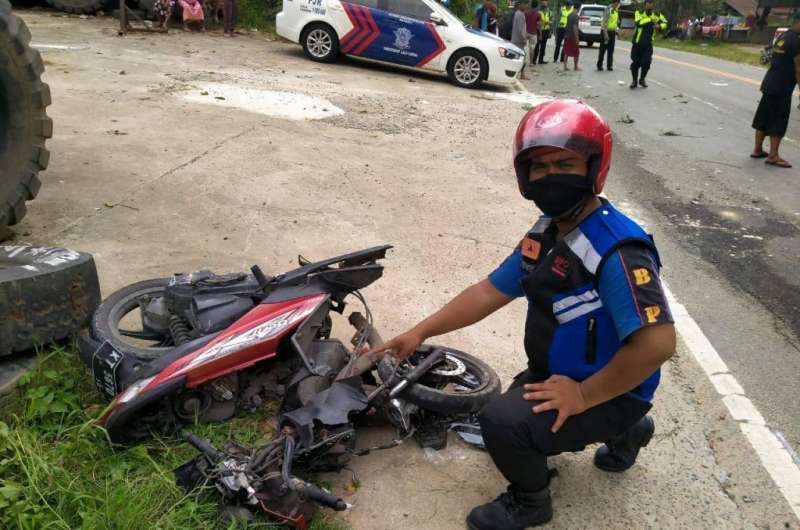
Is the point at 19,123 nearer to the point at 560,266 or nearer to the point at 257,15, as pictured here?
the point at 560,266

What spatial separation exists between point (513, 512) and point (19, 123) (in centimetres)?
377

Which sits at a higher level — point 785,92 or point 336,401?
point 785,92

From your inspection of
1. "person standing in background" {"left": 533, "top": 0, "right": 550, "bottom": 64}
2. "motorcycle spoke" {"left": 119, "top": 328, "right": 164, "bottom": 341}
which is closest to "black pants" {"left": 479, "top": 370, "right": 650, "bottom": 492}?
"motorcycle spoke" {"left": 119, "top": 328, "right": 164, "bottom": 341}

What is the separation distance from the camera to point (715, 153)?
378 inches

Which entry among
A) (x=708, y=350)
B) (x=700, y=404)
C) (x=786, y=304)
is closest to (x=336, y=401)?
(x=700, y=404)

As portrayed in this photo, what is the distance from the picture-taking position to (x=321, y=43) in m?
14.0

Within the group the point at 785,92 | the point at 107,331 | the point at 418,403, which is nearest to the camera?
the point at 418,403

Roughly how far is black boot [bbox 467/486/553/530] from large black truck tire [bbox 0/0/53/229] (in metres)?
3.50

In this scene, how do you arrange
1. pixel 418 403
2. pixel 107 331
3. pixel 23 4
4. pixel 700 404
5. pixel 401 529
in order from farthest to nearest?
pixel 23 4, pixel 700 404, pixel 107 331, pixel 418 403, pixel 401 529

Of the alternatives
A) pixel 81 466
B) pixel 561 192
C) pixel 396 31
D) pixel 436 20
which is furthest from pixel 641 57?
pixel 81 466

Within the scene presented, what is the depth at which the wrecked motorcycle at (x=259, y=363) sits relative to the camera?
273 cm

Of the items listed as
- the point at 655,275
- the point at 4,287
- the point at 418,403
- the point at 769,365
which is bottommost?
the point at 769,365

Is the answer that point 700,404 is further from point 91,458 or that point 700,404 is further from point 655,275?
point 91,458

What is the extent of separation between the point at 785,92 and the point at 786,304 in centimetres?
546
